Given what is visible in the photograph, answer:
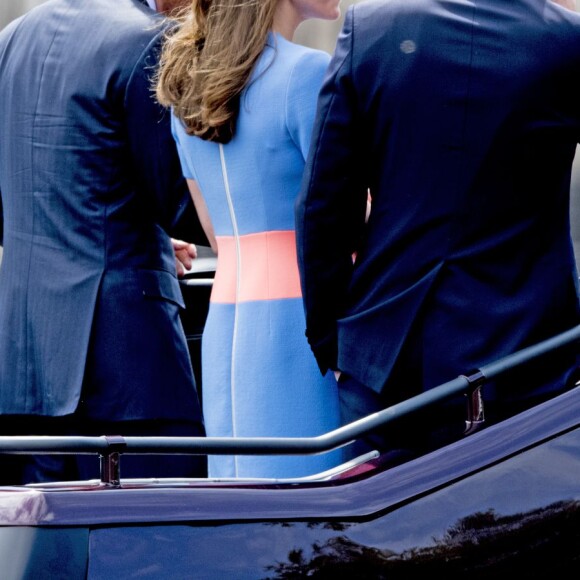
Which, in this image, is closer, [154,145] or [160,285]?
[154,145]

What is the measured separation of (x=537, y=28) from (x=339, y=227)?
506 mm

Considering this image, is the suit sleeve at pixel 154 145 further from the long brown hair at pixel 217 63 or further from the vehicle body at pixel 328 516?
the vehicle body at pixel 328 516

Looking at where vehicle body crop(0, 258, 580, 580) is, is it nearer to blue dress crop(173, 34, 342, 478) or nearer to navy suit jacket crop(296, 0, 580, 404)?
navy suit jacket crop(296, 0, 580, 404)

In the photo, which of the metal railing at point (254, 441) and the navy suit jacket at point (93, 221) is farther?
the navy suit jacket at point (93, 221)

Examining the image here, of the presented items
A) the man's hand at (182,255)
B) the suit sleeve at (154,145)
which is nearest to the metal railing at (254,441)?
the suit sleeve at (154,145)

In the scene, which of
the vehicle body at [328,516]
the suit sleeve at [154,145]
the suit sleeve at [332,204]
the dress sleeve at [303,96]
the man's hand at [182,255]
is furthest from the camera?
the man's hand at [182,255]

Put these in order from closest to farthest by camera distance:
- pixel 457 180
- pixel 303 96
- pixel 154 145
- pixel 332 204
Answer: pixel 457 180 < pixel 332 204 < pixel 303 96 < pixel 154 145

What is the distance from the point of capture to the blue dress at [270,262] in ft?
8.56

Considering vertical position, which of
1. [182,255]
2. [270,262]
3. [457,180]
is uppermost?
[457,180]

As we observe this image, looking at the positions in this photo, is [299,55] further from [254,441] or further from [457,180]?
[254,441]

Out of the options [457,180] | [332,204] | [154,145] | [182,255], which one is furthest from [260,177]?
[182,255]

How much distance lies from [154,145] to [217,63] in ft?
1.20

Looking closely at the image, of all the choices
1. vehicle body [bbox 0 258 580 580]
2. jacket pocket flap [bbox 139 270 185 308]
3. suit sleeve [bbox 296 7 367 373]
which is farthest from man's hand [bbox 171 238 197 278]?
vehicle body [bbox 0 258 580 580]

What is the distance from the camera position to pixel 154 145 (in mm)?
2963
